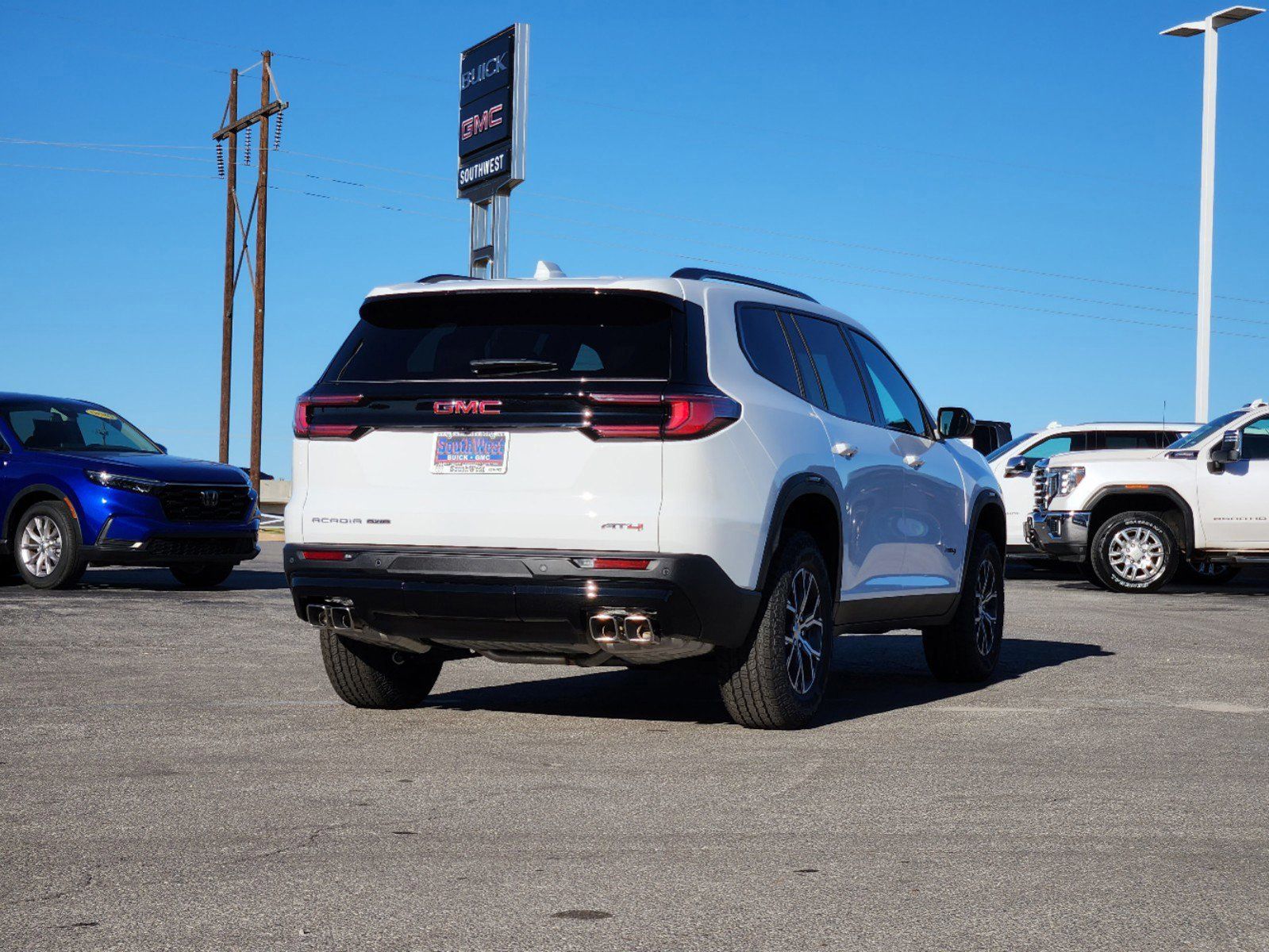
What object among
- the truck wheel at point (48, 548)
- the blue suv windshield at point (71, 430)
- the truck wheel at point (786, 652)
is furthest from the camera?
the blue suv windshield at point (71, 430)

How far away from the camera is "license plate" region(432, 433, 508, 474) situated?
6.81 metres

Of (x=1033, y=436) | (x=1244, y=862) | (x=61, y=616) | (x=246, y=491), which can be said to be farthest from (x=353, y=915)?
(x=1033, y=436)

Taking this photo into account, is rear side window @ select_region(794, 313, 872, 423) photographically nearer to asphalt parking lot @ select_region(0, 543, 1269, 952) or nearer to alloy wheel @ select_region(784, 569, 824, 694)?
alloy wheel @ select_region(784, 569, 824, 694)

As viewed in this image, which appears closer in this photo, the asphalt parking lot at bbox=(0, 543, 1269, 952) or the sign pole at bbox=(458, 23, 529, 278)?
the asphalt parking lot at bbox=(0, 543, 1269, 952)

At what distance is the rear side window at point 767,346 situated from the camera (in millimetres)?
7287

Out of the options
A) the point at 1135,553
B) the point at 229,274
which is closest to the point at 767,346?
the point at 1135,553

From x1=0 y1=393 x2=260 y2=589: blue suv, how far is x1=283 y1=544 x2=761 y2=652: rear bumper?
8.56m

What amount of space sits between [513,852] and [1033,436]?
57.7 feet

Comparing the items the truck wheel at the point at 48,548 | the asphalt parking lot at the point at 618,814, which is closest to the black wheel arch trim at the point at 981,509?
the asphalt parking lot at the point at 618,814

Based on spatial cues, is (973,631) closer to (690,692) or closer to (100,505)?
(690,692)

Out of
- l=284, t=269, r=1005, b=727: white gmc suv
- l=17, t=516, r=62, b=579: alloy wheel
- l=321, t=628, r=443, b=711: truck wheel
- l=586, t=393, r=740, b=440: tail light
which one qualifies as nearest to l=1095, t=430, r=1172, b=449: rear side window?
l=17, t=516, r=62, b=579: alloy wheel

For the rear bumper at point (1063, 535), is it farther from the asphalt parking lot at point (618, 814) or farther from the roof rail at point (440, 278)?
the roof rail at point (440, 278)

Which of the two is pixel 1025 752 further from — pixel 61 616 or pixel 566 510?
pixel 61 616

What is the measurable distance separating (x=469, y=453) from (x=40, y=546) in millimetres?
9852
